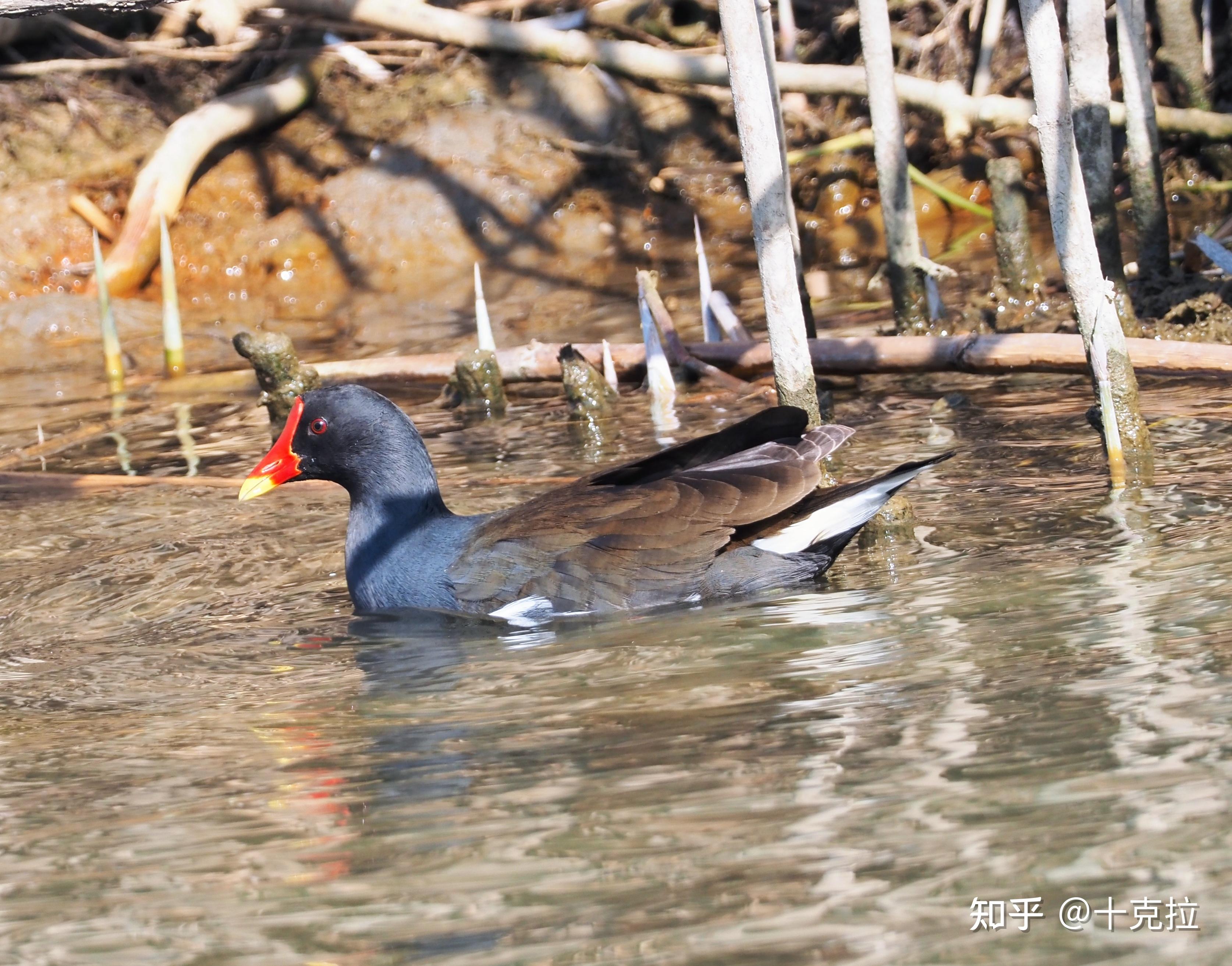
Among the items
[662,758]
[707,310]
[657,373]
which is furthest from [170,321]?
[662,758]

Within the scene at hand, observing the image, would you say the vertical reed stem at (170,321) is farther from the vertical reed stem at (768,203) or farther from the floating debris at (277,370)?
the vertical reed stem at (768,203)

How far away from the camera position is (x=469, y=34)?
412 inches

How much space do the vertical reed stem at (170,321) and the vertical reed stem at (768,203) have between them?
13.8 feet

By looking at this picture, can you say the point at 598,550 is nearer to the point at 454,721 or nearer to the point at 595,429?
the point at 454,721

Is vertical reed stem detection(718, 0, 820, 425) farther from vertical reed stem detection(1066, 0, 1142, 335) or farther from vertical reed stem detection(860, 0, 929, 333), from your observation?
vertical reed stem detection(860, 0, 929, 333)

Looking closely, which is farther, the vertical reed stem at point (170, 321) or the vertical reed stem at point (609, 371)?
the vertical reed stem at point (170, 321)

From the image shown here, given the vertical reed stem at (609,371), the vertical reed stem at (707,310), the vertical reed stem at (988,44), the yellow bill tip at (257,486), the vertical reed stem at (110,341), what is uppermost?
the vertical reed stem at (988,44)

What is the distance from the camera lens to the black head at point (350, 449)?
4.57 meters

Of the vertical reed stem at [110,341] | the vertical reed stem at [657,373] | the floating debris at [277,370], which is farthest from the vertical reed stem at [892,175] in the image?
the vertical reed stem at [110,341]

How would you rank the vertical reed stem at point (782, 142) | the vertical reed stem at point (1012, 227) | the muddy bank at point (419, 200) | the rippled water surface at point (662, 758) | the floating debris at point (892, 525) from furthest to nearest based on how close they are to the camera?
the muddy bank at point (419, 200) → the vertical reed stem at point (1012, 227) → the vertical reed stem at point (782, 142) → the floating debris at point (892, 525) → the rippled water surface at point (662, 758)

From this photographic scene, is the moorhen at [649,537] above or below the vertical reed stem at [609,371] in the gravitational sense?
below

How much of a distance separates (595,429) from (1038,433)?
5.82ft

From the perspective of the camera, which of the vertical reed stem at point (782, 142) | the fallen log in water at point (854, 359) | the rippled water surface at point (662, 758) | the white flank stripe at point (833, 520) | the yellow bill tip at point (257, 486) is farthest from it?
the vertical reed stem at point (782, 142)

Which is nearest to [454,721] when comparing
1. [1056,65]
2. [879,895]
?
[879,895]
